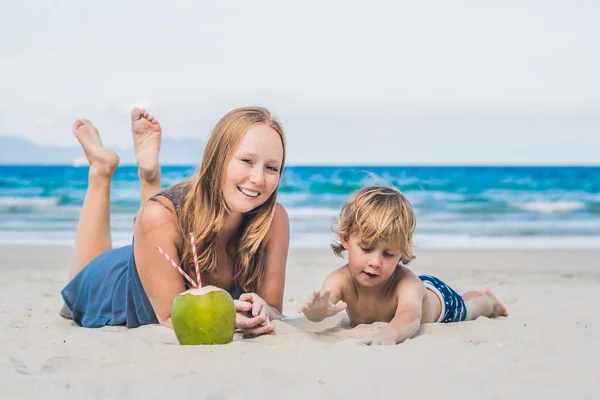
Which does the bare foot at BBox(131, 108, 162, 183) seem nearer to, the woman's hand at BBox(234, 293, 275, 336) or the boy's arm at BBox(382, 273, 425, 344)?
the woman's hand at BBox(234, 293, 275, 336)

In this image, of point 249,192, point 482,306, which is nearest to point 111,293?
point 249,192

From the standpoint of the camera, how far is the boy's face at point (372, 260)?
3.86m

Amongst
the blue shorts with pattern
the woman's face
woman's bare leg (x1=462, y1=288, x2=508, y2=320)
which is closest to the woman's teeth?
the woman's face

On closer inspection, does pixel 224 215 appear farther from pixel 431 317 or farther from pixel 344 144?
pixel 344 144

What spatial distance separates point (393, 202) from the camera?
394cm

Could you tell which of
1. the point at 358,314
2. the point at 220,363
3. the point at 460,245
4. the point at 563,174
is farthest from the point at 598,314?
the point at 563,174

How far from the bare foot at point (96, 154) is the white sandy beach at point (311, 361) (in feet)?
3.36

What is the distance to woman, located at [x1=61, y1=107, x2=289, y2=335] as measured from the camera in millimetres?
3660

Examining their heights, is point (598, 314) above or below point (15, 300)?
above

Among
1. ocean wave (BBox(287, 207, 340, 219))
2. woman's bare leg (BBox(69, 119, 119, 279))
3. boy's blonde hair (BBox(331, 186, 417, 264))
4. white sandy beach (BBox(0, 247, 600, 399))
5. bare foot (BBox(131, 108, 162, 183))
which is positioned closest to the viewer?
white sandy beach (BBox(0, 247, 600, 399))

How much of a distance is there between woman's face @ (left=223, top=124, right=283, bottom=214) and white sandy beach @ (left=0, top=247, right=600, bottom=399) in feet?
2.31

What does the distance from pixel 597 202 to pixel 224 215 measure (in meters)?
17.6

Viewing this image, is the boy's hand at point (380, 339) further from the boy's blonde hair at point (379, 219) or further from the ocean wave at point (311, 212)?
the ocean wave at point (311, 212)

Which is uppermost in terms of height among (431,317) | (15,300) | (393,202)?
(393,202)
